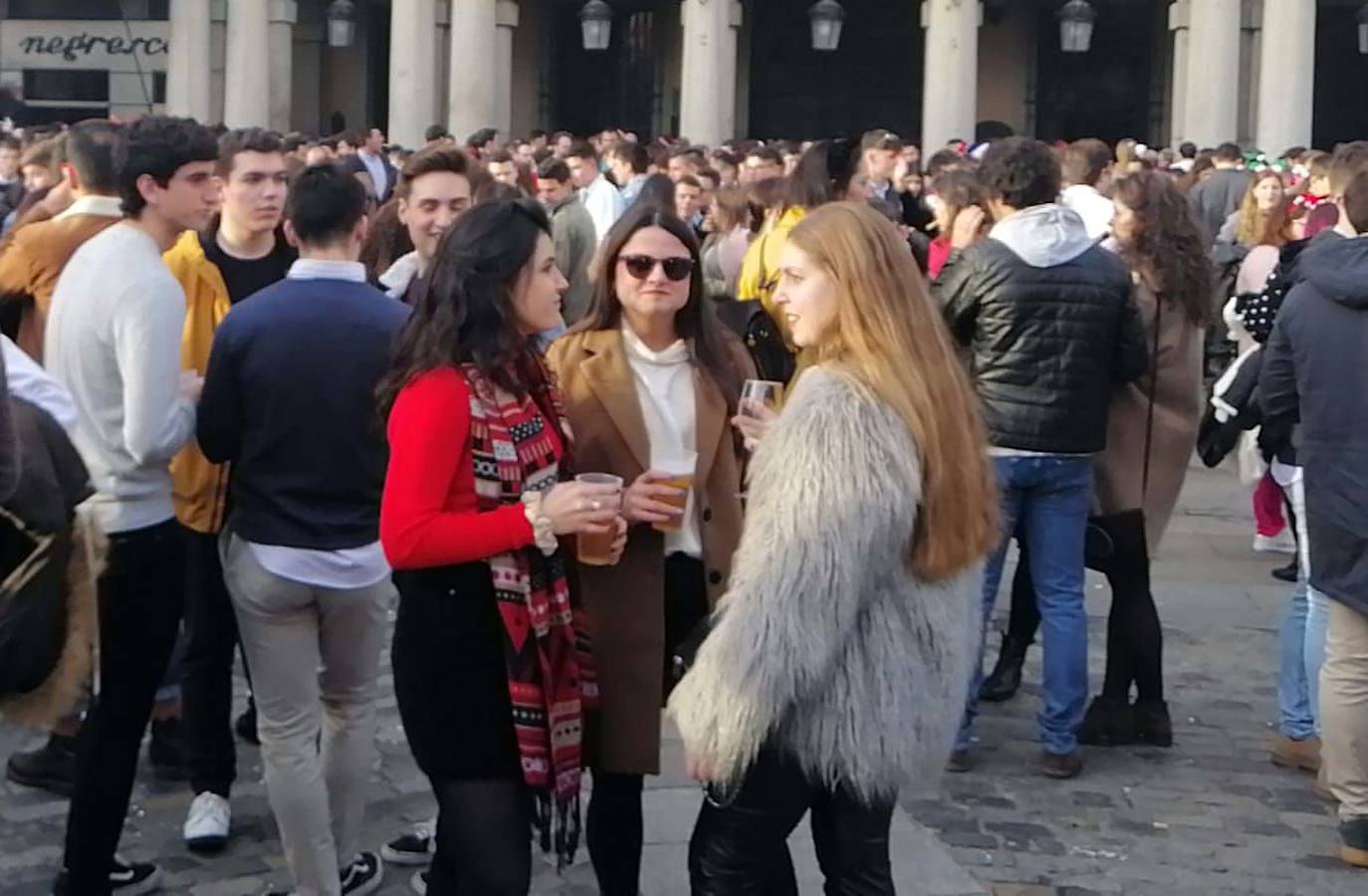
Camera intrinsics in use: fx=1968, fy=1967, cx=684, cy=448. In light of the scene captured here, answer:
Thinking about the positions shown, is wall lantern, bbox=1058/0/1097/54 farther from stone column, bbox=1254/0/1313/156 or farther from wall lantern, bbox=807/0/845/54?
wall lantern, bbox=807/0/845/54

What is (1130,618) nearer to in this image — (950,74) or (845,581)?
(845,581)

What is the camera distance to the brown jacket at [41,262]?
5.74 m

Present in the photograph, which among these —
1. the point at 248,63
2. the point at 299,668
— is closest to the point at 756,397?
the point at 299,668

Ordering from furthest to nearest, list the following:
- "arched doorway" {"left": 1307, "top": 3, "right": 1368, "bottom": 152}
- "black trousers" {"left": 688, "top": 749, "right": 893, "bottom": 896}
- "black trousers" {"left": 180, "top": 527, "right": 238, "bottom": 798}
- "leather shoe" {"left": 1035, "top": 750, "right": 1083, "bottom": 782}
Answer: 1. "arched doorway" {"left": 1307, "top": 3, "right": 1368, "bottom": 152}
2. "leather shoe" {"left": 1035, "top": 750, "right": 1083, "bottom": 782}
3. "black trousers" {"left": 180, "top": 527, "right": 238, "bottom": 798}
4. "black trousers" {"left": 688, "top": 749, "right": 893, "bottom": 896}

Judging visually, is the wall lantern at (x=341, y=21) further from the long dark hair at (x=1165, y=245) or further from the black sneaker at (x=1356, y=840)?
the black sneaker at (x=1356, y=840)

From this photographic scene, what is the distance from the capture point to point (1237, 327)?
9.80 m

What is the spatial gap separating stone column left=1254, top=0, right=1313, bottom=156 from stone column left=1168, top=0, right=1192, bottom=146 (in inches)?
64.3

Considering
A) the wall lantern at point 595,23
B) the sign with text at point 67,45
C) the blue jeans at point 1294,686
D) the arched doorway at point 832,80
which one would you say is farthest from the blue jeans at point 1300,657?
the sign with text at point 67,45

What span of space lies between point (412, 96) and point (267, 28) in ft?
10.9

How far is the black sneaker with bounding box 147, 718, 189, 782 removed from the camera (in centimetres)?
660

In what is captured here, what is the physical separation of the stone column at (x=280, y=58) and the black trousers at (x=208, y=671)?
25345mm

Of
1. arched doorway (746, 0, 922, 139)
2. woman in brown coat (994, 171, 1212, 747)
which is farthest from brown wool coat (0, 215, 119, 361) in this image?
arched doorway (746, 0, 922, 139)

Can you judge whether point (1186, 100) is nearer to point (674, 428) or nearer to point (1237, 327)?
point (1237, 327)

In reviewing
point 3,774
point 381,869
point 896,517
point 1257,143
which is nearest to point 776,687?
point 896,517
